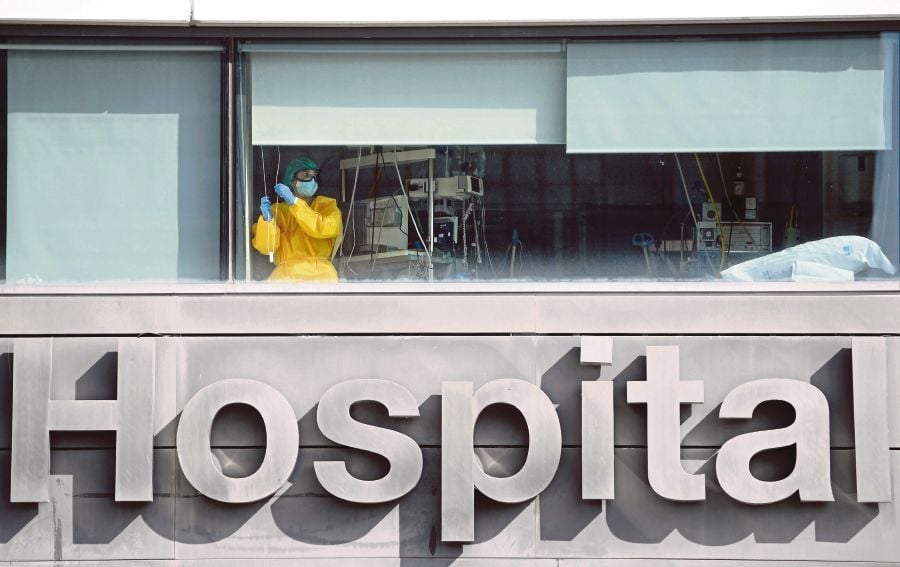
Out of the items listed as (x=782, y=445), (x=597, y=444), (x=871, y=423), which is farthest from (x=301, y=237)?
(x=871, y=423)

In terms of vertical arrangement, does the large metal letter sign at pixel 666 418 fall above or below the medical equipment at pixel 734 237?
below

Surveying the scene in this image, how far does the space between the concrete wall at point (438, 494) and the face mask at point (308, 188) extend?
114 cm

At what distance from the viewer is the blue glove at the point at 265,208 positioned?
23.6ft

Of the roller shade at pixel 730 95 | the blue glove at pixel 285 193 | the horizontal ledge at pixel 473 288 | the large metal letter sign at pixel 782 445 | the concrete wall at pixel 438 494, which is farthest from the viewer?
the blue glove at pixel 285 193

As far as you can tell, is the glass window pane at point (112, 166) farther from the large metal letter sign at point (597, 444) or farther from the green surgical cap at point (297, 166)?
the large metal letter sign at point (597, 444)

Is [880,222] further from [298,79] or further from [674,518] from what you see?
[298,79]

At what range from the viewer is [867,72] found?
705 cm

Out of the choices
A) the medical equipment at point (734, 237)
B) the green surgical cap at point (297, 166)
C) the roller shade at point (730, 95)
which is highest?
the roller shade at point (730, 95)

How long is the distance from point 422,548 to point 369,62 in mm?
3039

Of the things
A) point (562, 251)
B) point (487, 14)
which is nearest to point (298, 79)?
point (487, 14)

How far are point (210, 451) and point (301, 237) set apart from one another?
1.48 m

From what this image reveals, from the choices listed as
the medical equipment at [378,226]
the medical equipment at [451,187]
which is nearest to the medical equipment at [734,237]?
the medical equipment at [451,187]

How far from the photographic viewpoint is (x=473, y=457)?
654 cm

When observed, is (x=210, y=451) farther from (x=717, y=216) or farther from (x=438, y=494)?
(x=717, y=216)
